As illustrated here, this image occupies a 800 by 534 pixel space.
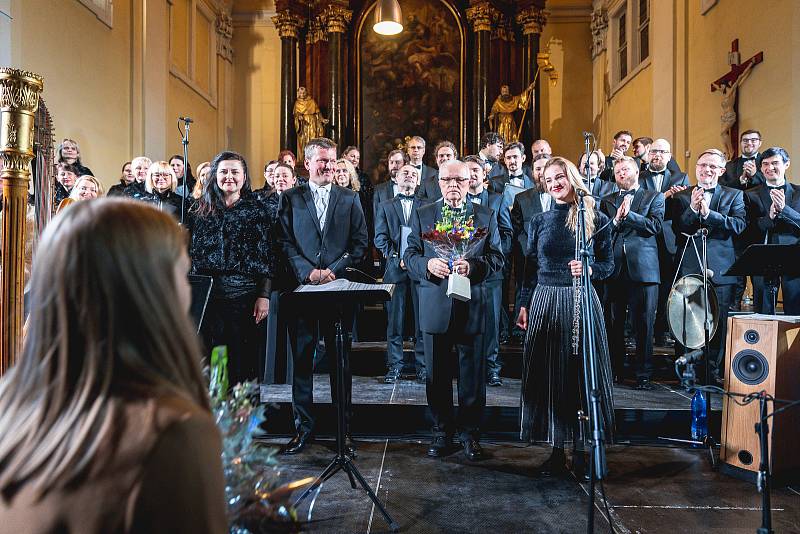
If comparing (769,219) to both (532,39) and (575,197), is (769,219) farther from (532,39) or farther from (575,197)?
(532,39)

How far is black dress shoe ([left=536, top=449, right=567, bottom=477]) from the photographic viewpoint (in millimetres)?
3865

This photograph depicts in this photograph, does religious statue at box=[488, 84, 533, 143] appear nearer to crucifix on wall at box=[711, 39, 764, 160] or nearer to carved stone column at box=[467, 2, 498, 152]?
carved stone column at box=[467, 2, 498, 152]

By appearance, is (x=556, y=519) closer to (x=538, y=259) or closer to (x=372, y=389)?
(x=538, y=259)

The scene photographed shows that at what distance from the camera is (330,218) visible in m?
4.43

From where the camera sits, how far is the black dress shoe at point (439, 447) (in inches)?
164

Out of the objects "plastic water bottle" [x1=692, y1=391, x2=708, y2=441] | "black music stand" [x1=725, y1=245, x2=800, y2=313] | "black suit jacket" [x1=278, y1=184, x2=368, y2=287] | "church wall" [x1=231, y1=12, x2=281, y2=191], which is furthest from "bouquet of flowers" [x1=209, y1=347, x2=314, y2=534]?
"church wall" [x1=231, y1=12, x2=281, y2=191]

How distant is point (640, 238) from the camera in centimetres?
562

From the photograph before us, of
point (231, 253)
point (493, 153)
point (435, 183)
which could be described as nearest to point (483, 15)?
point (493, 153)

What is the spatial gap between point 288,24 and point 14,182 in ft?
41.4

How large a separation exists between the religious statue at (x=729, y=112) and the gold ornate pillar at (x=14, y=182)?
8.80m

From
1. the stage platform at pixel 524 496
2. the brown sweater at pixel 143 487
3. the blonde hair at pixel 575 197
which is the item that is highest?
the blonde hair at pixel 575 197

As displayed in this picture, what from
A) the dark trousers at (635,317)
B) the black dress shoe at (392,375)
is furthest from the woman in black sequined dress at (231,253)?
the dark trousers at (635,317)

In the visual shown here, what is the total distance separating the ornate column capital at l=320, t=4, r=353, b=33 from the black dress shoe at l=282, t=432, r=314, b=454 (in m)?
11.6

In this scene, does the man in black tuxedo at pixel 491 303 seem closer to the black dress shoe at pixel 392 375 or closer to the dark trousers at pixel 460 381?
the black dress shoe at pixel 392 375
